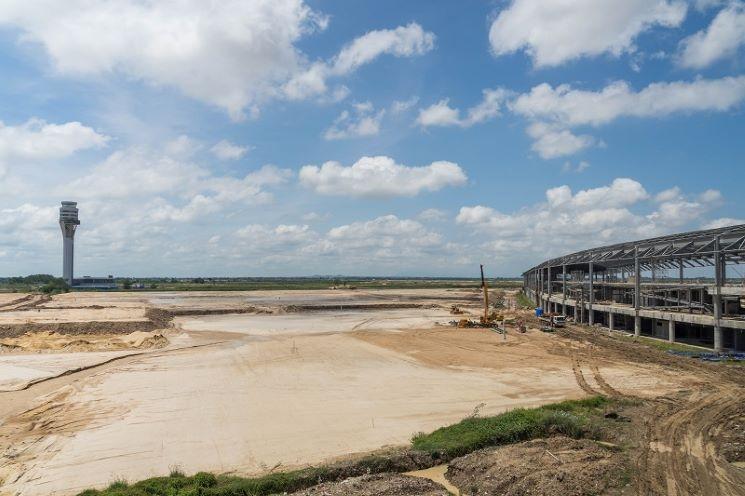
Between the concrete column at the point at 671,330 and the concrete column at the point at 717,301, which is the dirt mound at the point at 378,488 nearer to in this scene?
the concrete column at the point at 717,301

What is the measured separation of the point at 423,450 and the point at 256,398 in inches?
436

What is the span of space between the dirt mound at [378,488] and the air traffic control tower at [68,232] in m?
164

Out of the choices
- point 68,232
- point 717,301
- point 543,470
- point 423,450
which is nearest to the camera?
point 543,470

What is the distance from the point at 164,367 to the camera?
31828mm

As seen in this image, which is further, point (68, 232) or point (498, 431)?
point (68, 232)

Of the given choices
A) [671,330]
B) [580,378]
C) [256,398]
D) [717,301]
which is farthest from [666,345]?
[256,398]

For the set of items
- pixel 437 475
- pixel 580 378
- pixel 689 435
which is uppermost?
pixel 689 435

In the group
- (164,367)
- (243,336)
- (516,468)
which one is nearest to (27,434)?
(164,367)

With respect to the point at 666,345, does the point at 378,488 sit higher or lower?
higher

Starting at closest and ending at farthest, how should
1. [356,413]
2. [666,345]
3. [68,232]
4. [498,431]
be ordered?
[498,431] → [356,413] → [666,345] → [68,232]

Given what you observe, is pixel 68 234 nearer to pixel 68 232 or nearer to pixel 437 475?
pixel 68 232

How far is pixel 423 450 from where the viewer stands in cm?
1526

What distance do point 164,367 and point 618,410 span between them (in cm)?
2659

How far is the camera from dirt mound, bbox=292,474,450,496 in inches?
472
